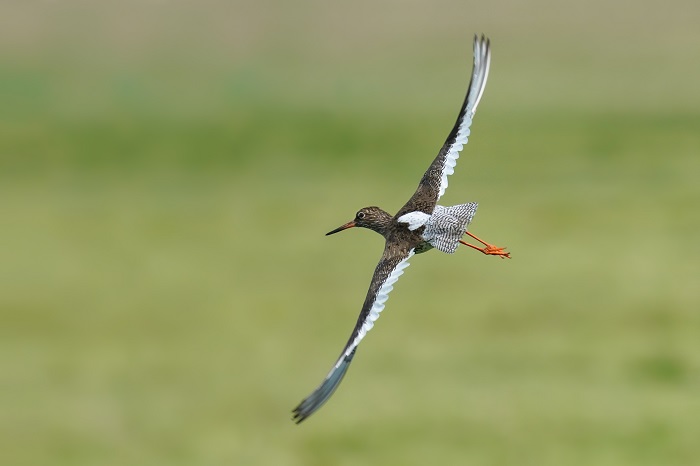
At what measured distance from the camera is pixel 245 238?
45.4 metres

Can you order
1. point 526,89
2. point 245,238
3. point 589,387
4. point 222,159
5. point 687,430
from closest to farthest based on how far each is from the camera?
point 687,430 → point 589,387 → point 245,238 → point 222,159 → point 526,89

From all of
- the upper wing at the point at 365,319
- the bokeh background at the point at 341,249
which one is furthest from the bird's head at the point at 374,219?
the bokeh background at the point at 341,249

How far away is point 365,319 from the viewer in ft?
27.3

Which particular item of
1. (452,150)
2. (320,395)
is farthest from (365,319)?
(452,150)

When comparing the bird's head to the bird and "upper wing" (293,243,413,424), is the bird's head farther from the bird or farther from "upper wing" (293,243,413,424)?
"upper wing" (293,243,413,424)

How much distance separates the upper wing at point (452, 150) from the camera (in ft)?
29.7

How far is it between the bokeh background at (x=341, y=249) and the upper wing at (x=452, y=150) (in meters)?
17.6

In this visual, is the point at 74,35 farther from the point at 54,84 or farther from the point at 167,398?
the point at 167,398

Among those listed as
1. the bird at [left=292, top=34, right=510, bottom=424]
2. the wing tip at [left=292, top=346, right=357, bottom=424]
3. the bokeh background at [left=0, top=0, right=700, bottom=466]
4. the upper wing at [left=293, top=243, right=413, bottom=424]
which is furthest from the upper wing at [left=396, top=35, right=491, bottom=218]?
the bokeh background at [left=0, top=0, right=700, bottom=466]

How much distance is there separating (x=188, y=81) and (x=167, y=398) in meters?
30.3

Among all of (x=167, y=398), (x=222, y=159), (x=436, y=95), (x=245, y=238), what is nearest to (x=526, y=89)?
(x=436, y=95)

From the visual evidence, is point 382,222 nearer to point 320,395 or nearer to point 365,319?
point 365,319

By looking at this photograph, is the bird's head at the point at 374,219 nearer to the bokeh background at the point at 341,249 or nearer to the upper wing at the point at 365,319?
the upper wing at the point at 365,319

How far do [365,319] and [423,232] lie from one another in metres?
0.88
